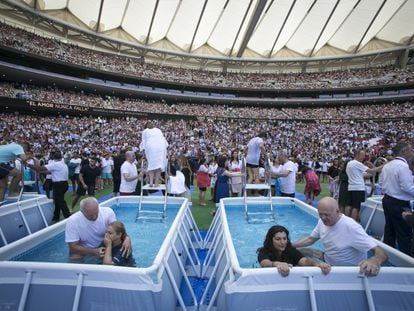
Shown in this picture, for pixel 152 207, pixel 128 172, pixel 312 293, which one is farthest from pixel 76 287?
pixel 152 207

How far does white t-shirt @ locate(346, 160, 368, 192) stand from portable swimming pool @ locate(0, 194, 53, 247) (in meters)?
6.75

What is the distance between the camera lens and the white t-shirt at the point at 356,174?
253 inches

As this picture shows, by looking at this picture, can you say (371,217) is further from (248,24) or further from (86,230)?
(248,24)

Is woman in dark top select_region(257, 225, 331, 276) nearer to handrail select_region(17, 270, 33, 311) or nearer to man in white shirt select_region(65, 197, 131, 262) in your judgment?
man in white shirt select_region(65, 197, 131, 262)

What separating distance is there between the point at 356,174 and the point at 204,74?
44808 mm

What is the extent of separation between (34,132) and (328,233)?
2362cm

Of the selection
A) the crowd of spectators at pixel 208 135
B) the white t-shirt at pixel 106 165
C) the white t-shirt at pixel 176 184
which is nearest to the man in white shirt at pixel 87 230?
the white t-shirt at pixel 176 184

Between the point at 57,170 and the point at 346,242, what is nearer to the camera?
the point at 346,242

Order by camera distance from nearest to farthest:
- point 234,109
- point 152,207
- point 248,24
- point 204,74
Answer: point 152,207, point 248,24, point 234,109, point 204,74

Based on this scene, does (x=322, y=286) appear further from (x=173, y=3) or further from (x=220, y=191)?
(x=173, y=3)

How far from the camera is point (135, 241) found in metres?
6.05

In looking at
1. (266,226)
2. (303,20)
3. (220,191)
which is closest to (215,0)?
(303,20)

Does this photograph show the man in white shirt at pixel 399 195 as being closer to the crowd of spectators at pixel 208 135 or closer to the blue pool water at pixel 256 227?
the blue pool water at pixel 256 227

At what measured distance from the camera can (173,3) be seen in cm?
3662
